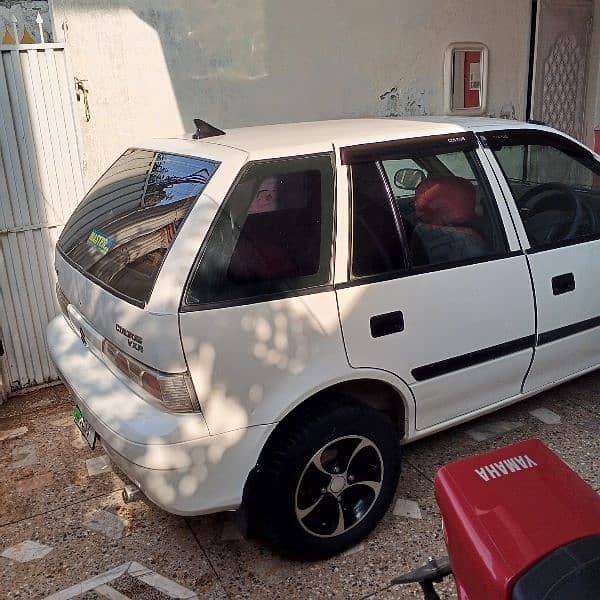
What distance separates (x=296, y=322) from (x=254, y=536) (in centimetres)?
90

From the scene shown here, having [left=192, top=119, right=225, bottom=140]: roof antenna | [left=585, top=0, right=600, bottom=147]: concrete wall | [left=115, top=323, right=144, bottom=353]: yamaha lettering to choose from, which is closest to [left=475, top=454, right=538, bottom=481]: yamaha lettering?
[left=115, top=323, right=144, bottom=353]: yamaha lettering

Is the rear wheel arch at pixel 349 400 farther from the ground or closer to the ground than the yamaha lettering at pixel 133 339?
closer to the ground

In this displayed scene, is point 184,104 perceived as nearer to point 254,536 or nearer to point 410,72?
point 410,72

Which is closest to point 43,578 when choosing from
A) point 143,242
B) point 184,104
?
point 143,242

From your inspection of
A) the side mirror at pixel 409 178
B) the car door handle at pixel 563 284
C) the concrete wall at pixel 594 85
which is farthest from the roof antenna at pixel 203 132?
the concrete wall at pixel 594 85

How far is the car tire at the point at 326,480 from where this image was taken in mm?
2352

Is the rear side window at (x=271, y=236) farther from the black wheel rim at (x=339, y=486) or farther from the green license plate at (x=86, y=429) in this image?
the green license plate at (x=86, y=429)

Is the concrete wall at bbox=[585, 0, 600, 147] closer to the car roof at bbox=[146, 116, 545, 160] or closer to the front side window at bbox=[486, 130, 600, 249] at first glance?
the front side window at bbox=[486, 130, 600, 249]

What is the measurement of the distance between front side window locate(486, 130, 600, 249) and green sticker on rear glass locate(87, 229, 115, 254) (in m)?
1.80

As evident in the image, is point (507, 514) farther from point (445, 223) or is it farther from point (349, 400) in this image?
point (445, 223)

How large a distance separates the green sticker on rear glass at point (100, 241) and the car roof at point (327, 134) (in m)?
0.51

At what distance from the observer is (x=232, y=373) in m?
2.18

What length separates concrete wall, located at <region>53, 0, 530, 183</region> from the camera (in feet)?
14.0

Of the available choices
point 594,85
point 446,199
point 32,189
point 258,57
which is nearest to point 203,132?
point 446,199
